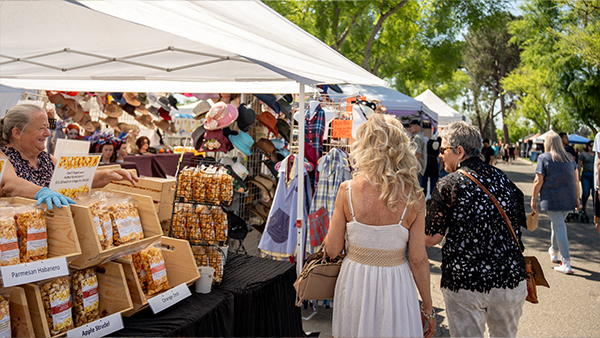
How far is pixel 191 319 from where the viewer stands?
1.86m

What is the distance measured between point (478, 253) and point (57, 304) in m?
2.08

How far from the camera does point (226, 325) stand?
2137 mm

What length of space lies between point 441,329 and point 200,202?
2.55 meters

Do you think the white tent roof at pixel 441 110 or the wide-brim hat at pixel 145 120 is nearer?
the wide-brim hat at pixel 145 120

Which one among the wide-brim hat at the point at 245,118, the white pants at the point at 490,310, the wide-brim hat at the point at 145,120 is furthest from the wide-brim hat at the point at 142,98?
the white pants at the point at 490,310

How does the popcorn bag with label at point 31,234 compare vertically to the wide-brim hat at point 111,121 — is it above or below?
below

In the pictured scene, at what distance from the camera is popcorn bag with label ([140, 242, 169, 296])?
6.49 ft

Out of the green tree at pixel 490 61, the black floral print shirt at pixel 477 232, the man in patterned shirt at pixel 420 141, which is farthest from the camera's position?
the green tree at pixel 490 61

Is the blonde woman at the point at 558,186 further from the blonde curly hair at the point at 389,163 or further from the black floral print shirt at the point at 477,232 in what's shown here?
the blonde curly hair at the point at 389,163

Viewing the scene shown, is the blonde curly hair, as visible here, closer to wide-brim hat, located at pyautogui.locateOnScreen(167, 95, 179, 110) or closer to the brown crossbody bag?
the brown crossbody bag

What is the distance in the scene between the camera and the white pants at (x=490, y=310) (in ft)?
6.89

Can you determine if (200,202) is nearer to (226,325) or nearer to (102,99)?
(226,325)

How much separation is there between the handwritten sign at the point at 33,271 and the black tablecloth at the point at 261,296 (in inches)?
39.5

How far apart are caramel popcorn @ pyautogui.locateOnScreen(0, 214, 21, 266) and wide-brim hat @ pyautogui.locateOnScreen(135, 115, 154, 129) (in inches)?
285
